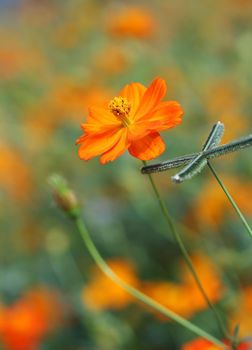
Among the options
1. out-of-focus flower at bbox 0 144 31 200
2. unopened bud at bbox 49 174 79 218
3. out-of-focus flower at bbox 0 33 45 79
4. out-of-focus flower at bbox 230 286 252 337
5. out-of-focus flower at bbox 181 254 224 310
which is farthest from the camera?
out-of-focus flower at bbox 0 33 45 79

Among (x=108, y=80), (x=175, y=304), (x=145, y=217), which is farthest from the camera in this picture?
(x=108, y=80)

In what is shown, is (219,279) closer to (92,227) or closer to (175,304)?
(175,304)

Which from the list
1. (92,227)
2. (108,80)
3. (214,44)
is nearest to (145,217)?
(92,227)

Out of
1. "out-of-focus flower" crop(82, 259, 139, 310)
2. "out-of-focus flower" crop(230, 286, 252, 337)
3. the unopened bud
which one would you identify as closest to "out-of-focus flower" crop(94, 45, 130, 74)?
"out-of-focus flower" crop(82, 259, 139, 310)

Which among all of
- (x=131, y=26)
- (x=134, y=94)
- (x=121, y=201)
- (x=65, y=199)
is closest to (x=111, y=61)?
(x=131, y=26)

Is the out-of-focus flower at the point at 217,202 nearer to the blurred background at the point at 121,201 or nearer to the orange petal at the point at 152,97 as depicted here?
the blurred background at the point at 121,201

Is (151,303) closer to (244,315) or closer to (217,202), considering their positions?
(244,315)

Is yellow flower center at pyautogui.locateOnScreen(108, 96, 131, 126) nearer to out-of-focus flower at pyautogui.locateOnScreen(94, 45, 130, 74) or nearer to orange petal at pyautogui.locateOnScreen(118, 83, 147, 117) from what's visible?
orange petal at pyautogui.locateOnScreen(118, 83, 147, 117)

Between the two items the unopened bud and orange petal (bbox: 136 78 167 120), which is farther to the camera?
the unopened bud

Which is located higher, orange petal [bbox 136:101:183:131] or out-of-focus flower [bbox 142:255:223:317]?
orange petal [bbox 136:101:183:131]
